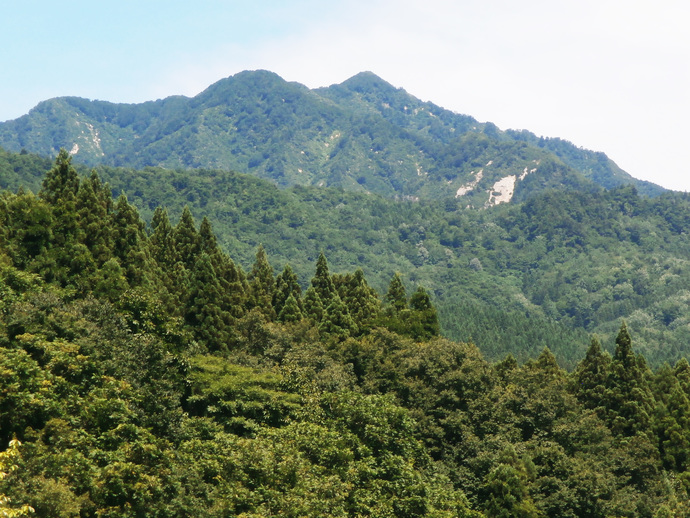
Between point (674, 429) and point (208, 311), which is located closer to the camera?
point (208, 311)

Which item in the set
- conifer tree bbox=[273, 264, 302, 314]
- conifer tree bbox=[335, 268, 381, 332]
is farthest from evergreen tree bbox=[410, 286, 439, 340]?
conifer tree bbox=[273, 264, 302, 314]

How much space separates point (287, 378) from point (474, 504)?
14.4 metres

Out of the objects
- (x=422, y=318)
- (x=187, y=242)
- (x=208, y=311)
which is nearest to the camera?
(x=208, y=311)

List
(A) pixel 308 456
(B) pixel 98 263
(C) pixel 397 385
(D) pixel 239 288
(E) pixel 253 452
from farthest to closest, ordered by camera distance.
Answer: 1. (D) pixel 239 288
2. (C) pixel 397 385
3. (B) pixel 98 263
4. (A) pixel 308 456
5. (E) pixel 253 452

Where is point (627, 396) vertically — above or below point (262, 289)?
below

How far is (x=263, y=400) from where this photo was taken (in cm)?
4753

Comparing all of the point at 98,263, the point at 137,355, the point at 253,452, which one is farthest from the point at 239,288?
the point at 253,452

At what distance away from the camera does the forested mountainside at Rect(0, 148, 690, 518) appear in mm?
32188

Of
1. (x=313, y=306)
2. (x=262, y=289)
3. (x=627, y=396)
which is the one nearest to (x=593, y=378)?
(x=627, y=396)

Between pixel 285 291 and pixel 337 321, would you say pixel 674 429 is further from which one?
pixel 285 291

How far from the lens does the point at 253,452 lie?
36.8 metres

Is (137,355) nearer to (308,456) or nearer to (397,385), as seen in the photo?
(308,456)

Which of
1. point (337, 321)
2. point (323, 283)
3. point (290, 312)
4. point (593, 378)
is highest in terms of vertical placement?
point (323, 283)

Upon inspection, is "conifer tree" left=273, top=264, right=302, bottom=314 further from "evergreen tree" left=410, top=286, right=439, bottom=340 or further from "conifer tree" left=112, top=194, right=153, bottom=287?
"conifer tree" left=112, top=194, right=153, bottom=287
